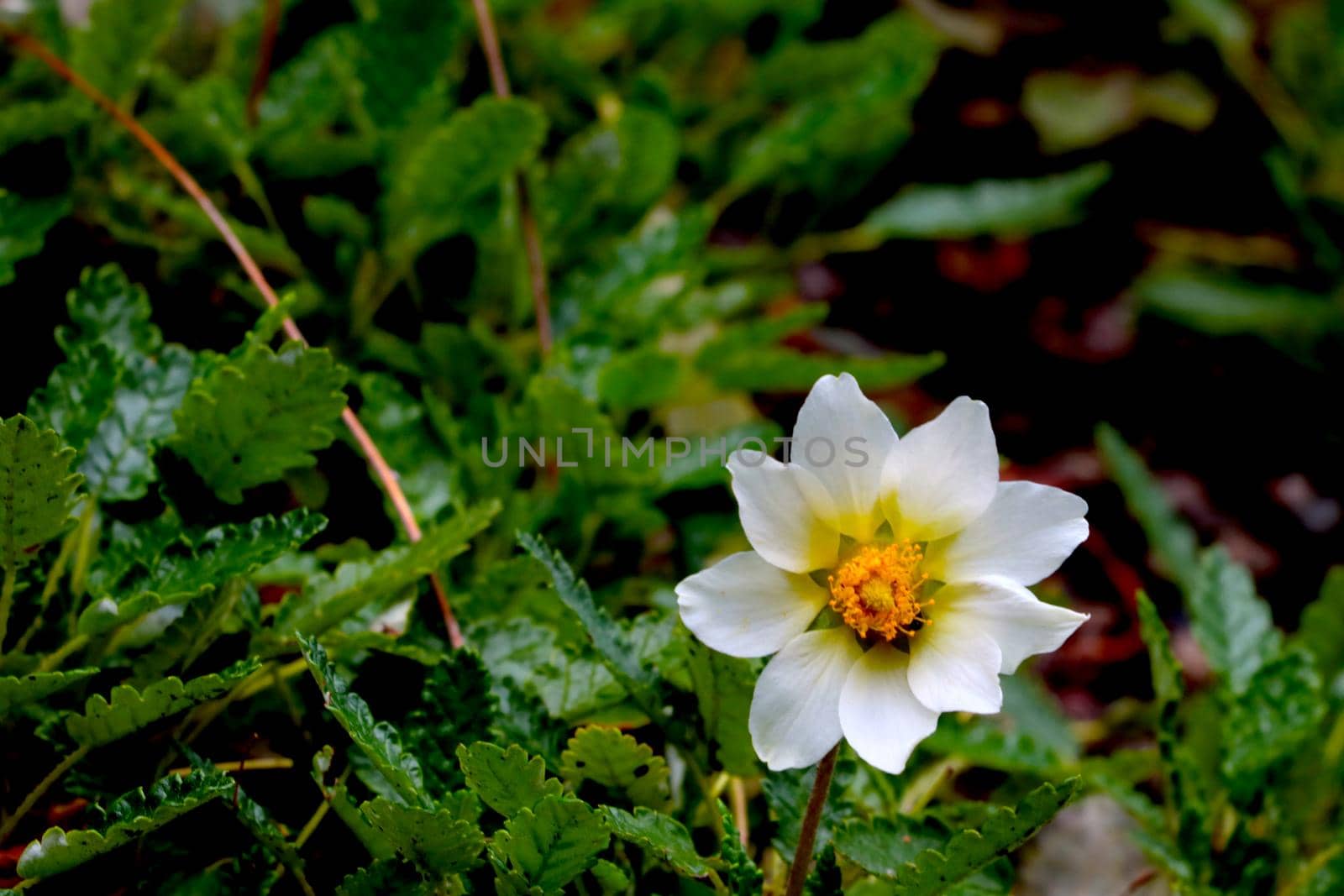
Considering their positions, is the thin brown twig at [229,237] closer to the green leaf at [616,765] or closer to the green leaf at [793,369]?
the green leaf at [616,765]

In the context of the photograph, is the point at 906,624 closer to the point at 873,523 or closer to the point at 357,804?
the point at 873,523

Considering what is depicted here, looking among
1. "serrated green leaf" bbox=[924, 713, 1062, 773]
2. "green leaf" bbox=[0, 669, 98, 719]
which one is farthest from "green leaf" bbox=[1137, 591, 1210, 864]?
"green leaf" bbox=[0, 669, 98, 719]

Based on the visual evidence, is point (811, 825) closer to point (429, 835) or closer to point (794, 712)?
point (794, 712)

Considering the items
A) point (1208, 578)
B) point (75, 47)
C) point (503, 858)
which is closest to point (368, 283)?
point (75, 47)

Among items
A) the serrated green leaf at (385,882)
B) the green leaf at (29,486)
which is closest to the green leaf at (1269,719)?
the serrated green leaf at (385,882)

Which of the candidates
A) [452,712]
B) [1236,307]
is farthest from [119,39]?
[1236,307]
